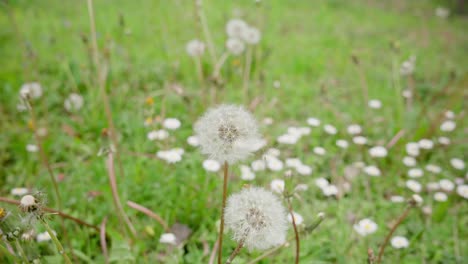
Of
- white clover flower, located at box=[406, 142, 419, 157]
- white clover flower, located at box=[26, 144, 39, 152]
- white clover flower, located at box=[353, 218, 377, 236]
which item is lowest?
white clover flower, located at box=[353, 218, 377, 236]

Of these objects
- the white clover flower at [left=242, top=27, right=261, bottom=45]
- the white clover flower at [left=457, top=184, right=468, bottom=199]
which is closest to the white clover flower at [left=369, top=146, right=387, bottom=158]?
the white clover flower at [left=457, top=184, right=468, bottom=199]

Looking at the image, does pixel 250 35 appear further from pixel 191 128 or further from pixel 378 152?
pixel 378 152

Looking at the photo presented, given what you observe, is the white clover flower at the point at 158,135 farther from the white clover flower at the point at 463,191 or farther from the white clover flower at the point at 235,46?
the white clover flower at the point at 463,191

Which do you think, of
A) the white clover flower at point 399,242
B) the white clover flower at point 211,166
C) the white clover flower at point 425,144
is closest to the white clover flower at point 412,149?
the white clover flower at point 425,144

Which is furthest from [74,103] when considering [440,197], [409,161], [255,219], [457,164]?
[457,164]

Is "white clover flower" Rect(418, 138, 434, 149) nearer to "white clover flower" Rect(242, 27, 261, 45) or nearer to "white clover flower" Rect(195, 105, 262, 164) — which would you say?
"white clover flower" Rect(242, 27, 261, 45)
